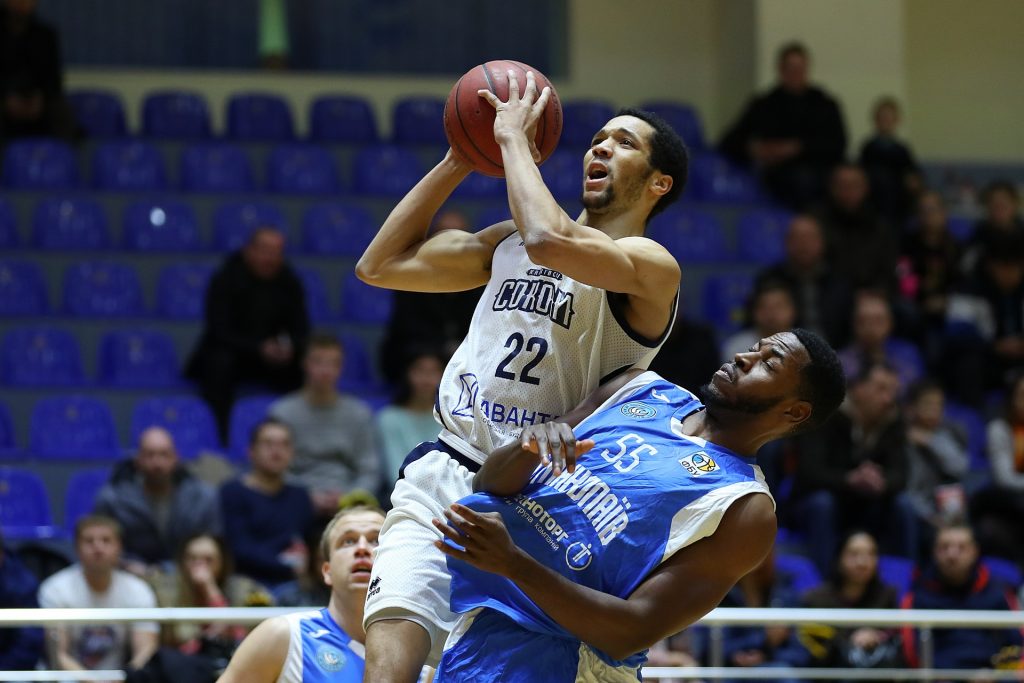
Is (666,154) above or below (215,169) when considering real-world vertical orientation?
above

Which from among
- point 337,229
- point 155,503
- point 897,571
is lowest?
point 897,571

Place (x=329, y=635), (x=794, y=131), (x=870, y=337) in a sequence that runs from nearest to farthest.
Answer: (x=329, y=635)
(x=870, y=337)
(x=794, y=131)

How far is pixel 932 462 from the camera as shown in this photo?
8359mm

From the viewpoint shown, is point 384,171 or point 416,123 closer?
point 384,171

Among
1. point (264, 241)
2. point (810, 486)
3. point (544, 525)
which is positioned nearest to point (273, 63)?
point (264, 241)

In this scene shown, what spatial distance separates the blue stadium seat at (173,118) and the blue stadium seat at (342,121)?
75 centimetres

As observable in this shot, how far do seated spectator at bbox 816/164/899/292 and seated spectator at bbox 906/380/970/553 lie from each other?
1.21 m

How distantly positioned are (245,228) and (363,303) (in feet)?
2.99

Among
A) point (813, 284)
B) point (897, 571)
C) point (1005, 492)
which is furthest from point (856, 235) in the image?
point (897, 571)

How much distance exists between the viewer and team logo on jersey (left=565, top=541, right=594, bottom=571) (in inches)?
138

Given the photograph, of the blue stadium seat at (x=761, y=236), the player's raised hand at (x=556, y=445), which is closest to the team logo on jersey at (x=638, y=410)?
the player's raised hand at (x=556, y=445)

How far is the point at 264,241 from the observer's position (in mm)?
8711

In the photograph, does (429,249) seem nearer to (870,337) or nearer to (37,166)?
(870,337)

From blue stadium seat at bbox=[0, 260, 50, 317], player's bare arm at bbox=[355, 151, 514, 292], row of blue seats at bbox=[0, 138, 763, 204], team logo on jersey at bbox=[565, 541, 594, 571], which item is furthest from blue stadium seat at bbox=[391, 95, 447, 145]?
team logo on jersey at bbox=[565, 541, 594, 571]
